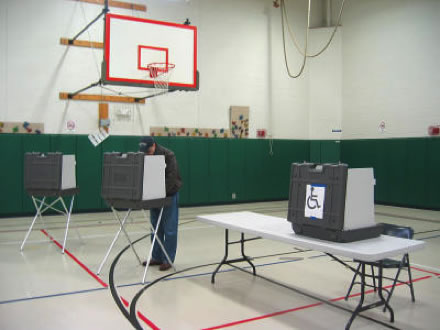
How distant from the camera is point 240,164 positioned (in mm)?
10773

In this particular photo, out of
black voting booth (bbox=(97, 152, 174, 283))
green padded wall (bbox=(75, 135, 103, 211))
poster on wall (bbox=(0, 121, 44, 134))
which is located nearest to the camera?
black voting booth (bbox=(97, 152, 174, 283))

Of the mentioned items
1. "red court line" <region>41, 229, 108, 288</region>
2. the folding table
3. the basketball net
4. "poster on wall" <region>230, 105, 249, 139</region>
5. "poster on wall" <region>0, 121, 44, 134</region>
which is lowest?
"red court line" <region>41, 229, 108, 288</region>

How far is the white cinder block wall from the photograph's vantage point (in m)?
8.57

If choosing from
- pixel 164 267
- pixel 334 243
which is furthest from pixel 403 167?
pixel 334 243

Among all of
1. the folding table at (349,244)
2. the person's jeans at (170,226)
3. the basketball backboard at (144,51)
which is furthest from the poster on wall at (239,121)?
the folding table at (349,244)

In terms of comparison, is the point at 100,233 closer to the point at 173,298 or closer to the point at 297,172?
the point at 173,298

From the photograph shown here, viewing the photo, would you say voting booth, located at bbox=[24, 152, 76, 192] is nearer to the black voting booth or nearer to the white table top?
the black voting booth

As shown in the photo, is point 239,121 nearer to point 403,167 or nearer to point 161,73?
point 161,73

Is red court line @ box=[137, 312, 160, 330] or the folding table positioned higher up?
the folding table

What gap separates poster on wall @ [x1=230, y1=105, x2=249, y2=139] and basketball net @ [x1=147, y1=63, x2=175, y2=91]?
3252 millimetres

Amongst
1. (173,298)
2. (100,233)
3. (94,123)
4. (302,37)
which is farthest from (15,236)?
(302,37)

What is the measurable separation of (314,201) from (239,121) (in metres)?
8.00

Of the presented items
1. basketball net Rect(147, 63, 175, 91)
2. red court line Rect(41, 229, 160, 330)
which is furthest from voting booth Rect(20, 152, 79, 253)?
basketball net Rect(147, 63, 175, 91)

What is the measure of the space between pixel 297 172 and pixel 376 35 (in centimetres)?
909
